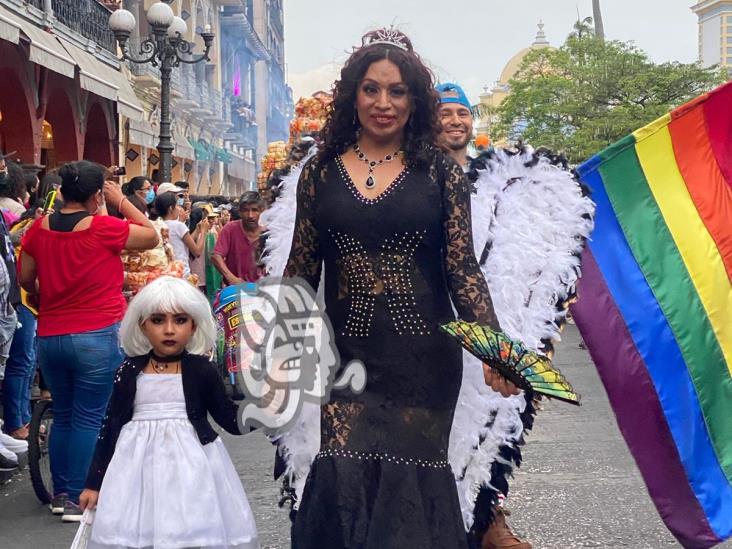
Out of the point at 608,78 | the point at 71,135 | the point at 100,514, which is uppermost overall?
the point at 608,78

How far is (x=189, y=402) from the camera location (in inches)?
165

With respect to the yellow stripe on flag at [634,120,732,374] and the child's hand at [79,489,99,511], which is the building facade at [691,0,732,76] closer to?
the yellow stripe on flag at [634,120,732,374]

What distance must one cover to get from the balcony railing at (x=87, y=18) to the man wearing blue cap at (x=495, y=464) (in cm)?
1404

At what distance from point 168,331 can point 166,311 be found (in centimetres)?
8

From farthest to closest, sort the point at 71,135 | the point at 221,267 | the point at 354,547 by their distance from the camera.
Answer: the point at 71,135, the point at 221,267, the point at 354,547

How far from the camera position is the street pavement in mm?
5145

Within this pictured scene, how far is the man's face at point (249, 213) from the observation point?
9154 millimetres

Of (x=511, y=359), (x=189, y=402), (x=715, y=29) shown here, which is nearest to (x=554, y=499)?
(x=189, y=402)

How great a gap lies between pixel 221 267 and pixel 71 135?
12.4 m

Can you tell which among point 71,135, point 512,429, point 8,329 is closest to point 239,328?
point 8,329

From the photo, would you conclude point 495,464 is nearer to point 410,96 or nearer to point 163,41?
point 410,96

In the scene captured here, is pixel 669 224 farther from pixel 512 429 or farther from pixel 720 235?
pixel 512 429

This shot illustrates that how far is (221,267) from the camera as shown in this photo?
9523 millimetres

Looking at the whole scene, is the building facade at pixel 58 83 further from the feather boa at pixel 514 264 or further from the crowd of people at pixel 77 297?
the feather boa at pixel 514 264
